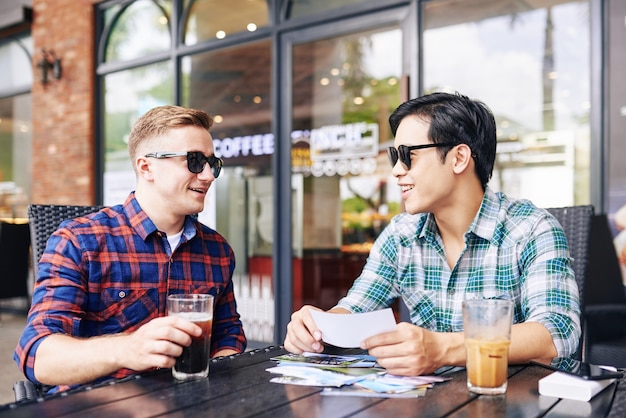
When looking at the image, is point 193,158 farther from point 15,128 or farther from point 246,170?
point 15,128

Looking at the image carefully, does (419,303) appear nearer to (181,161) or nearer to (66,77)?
(181,161)

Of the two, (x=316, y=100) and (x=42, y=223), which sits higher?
(x=316, y=100)

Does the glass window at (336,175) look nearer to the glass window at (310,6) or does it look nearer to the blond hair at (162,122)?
the glass window at (310,6)

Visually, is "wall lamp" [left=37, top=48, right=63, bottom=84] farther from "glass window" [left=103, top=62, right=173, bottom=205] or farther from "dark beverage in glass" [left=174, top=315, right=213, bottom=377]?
"dark beverage in glass" [left=174, top=315, right=213, bottom=377]

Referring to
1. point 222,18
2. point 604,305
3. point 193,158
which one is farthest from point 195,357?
point 222,18

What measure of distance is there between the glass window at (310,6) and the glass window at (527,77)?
64 centimetres

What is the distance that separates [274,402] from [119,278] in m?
0.82

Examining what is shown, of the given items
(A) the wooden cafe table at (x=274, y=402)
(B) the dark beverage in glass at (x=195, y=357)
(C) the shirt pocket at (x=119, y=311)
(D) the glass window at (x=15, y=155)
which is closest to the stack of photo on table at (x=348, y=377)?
(A) the wooden cafe table at (x=274, y=402)

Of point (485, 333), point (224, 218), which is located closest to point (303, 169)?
point (224, 218)

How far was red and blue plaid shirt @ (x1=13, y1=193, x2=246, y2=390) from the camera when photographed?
5.51ft

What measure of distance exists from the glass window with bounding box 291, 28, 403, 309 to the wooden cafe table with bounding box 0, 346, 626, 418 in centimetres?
384

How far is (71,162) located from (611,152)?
4733 mm

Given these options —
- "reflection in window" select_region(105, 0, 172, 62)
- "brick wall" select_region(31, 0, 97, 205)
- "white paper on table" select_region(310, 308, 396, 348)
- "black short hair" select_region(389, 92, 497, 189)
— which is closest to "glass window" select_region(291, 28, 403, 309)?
"reflection in window" select_region(105, 0, 172, 62)

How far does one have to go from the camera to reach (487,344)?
1.27 m
